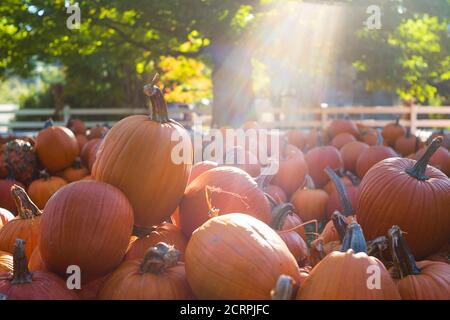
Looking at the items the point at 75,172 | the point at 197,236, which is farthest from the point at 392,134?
the point at 197,236

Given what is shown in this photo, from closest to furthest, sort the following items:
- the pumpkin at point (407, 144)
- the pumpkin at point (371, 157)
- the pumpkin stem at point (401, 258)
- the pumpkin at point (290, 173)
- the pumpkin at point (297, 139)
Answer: the pumpkin stem at point (401, 258), the pumpkin at point (290, 173), the pumpkin at point (371, 157), the pumpkin at point (407, 144), the pumpkin at point (297, 139)

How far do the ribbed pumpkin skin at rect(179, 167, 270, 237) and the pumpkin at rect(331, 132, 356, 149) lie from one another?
368 cm

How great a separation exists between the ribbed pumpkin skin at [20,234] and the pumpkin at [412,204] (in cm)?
162

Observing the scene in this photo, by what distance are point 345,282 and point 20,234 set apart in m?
1.73

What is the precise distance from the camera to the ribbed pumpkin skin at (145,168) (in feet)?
6.58

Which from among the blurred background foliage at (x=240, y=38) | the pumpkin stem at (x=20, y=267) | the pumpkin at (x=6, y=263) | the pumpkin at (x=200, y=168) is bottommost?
the pumpkin at (x=6, y=263)

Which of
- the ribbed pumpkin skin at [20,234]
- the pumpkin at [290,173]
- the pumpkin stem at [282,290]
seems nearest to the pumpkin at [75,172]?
the pumpkin at [290,173]

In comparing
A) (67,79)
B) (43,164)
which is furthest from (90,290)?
(67,79)

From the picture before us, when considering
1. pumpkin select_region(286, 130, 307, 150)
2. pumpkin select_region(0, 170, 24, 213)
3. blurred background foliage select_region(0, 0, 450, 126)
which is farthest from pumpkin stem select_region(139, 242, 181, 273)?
blurred background foliage select_region(0, 0, 450, 126)

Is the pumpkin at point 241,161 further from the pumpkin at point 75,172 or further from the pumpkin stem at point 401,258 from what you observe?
the pumpkin at point 75,172

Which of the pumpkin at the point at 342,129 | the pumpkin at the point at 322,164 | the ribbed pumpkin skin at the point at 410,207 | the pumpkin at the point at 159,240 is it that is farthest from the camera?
the pumpkin at the point at 342,129

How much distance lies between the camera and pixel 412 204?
229 centimetres
